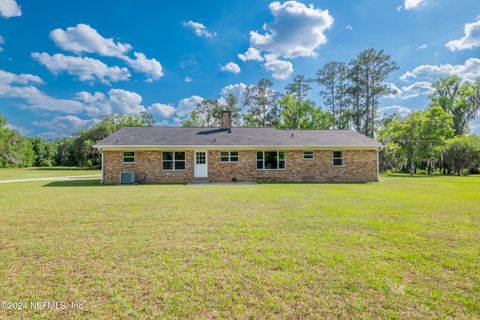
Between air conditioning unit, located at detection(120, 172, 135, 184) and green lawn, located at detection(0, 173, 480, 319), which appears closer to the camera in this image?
green lawn, located at detection(0, 173, 480, 319)

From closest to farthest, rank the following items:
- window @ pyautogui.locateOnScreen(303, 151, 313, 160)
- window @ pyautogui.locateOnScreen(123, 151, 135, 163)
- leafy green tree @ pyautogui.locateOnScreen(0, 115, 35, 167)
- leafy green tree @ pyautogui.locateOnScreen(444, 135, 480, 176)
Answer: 1. window @ pyautogui.locateOnScreen(123, 151, 135, 163)
2. window @ pyautogui.locateOnScreen(303, 151, 313, 160)
3. leafy green tree @ pyautogui.locateOnScreen(444, 135, 480, 176)
4. leafy green tree @ pyautogui.locateOnScreen(0, 115, 35, 167)

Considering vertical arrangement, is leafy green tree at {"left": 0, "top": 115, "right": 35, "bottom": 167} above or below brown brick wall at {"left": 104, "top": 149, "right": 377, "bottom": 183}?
above

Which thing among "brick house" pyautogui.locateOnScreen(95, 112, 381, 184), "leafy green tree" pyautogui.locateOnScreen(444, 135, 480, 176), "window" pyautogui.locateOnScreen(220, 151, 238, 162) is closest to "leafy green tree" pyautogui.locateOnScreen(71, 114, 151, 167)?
"brick house" pyautogui.locateOnScreen(95, 112, 381, 184)

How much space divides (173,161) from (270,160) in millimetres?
6703

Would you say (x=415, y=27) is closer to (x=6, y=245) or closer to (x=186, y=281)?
(x=186, y=281)

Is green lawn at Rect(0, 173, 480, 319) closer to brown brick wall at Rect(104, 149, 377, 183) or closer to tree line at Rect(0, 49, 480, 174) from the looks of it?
brown brick wall at Rect(104, 149, 377, 183)

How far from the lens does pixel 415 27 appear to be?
16.6m

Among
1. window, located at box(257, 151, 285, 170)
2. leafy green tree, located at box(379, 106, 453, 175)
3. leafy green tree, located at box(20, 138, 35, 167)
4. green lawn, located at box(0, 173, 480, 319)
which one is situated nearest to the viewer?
green lawn, located at box(0, 173, 480, 319)

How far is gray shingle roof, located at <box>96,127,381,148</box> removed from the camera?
51.6 feet

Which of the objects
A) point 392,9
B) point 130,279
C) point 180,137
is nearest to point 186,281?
point 130,279

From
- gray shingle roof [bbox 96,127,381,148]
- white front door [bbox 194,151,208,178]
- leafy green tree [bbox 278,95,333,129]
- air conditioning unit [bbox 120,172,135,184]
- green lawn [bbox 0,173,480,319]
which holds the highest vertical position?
leafy green tree [bbox 278,95,333,129]

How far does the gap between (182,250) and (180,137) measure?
13673mm

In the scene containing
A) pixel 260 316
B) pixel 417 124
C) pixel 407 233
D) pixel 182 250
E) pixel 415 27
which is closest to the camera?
pixel 260 316

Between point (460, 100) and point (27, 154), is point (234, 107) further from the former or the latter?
point (27, 154)
